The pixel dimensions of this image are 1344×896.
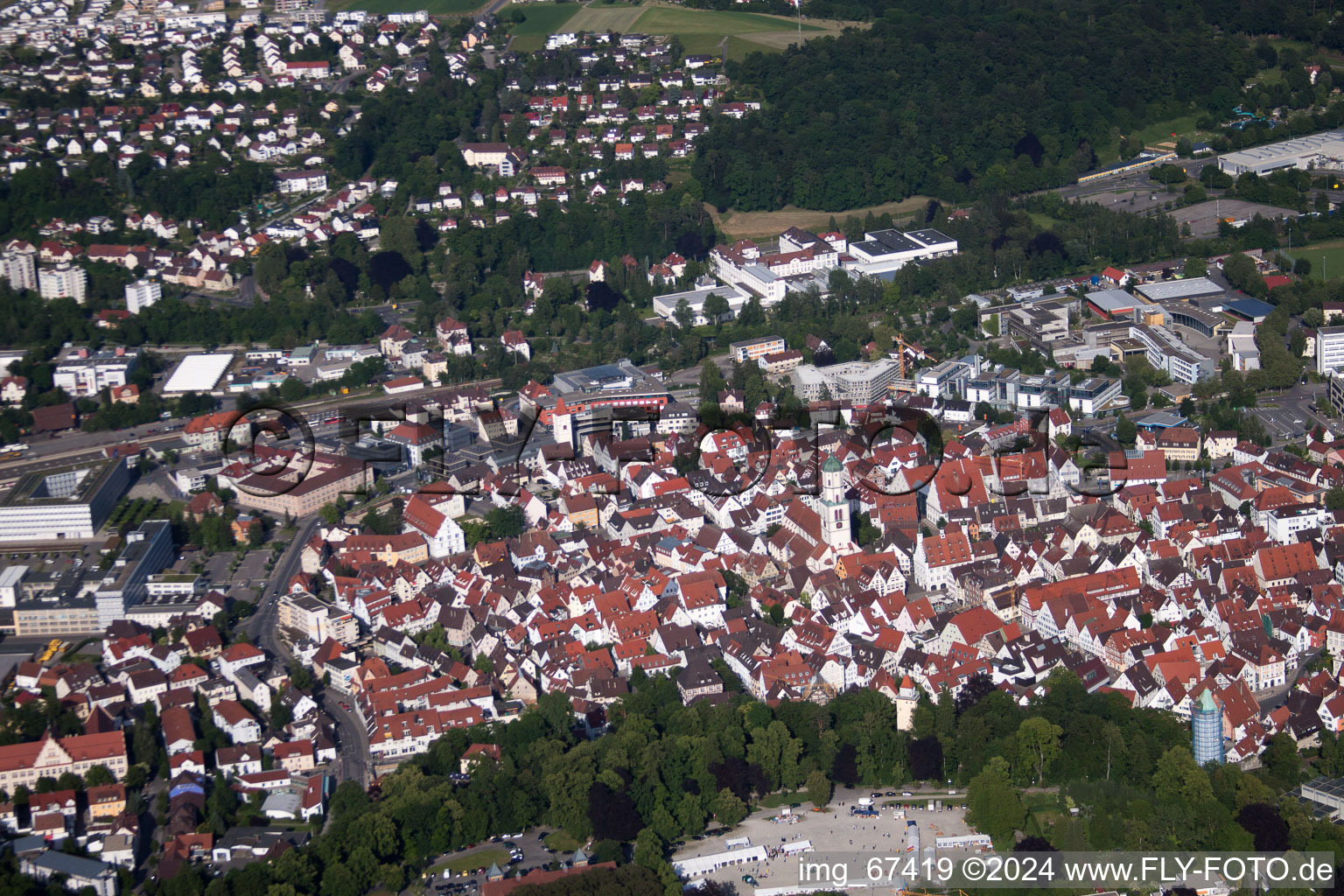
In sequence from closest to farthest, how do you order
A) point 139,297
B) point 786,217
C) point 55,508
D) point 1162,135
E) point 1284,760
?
point 1284,760 < point 55,508 < point 139,297 < point 786,217 < point 1162,135

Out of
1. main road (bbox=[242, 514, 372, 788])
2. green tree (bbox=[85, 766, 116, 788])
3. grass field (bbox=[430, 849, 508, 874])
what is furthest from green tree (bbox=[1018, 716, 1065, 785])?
green tree (bbox=[85, 766, 116, 788])

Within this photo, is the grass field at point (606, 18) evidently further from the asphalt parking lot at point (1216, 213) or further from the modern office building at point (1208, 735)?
the modern office building at point (1208, 735)

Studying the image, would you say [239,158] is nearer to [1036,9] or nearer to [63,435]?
[63,435]

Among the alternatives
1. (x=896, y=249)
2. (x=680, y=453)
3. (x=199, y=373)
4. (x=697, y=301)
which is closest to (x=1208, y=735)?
(x=680, y=453)

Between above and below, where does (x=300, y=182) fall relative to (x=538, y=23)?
below

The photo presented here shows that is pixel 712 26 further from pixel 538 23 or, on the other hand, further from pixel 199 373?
pixel 199 373

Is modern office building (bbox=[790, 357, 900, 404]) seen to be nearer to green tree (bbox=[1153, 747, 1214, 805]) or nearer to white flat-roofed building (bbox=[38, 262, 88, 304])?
green tree (bbox=[1153, 747, 1214, 805])

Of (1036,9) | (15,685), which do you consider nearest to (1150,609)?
(15,685)
